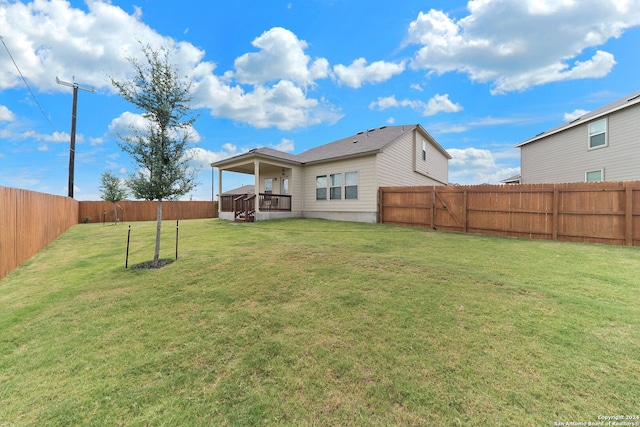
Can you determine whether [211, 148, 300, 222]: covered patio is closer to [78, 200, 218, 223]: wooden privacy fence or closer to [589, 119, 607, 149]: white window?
[78, 200, 218, 223]: wooden privacy fence

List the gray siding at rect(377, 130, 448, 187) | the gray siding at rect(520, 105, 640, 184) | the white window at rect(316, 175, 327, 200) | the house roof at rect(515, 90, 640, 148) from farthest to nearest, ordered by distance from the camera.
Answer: the white window at rect(316, 175, 327, 200) → the gray siding at rect(377, 130, 448, 187) → the house roof at rect(515, 90, 640, 148) → the gray siding at rect(520, 105, 640, 184)

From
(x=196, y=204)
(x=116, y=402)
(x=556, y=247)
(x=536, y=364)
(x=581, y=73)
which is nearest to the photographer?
(x=116, y=402)

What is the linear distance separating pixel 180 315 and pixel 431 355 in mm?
3167

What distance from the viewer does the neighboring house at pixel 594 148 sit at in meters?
11.2

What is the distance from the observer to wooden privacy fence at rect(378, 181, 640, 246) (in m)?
8.01

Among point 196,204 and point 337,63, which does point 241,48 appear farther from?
point 196,204

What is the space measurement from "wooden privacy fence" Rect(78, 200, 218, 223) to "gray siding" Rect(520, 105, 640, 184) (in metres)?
27.1

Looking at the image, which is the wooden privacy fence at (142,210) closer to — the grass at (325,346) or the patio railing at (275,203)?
the patio railing at (275,203)

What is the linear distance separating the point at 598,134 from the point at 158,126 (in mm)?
19080

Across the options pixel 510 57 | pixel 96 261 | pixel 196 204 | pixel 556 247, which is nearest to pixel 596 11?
pixel 510 57

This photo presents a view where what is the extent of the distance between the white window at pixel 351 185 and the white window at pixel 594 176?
1182cm

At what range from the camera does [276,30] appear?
1298 cm

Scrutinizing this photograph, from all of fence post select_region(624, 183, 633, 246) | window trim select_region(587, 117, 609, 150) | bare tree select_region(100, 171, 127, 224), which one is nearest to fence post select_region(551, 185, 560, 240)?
fence post select_region(624, 183, 633, 246)

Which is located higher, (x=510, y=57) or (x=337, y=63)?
(x=337, y=63)
